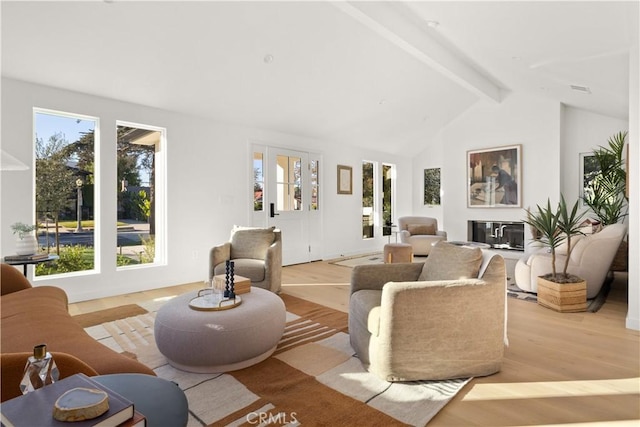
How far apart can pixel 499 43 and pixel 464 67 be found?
5.23ft

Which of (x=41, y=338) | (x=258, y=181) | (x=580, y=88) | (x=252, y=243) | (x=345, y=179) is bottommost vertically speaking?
(x=41, y=338)

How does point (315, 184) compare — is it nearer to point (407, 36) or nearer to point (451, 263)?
point (407, 36)

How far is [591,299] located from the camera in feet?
13.0

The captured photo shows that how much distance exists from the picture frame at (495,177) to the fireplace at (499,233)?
0.40 m

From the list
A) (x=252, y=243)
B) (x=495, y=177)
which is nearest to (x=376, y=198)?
(x=495, y=177)

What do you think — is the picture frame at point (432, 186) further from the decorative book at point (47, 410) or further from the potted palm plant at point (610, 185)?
the decorative book at point (47, 410)

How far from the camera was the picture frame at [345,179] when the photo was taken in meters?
7.12

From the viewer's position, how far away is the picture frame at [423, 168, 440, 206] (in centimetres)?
861

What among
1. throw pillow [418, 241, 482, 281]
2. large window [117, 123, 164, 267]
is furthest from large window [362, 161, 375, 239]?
throw pillow [418, 241, 482, 281]

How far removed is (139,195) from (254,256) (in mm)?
1782

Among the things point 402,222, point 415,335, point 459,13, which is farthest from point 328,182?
point 415,335

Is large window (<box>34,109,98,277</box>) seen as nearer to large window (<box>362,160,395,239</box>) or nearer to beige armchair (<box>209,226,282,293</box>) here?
beige armchair (<box>209,226,282,293</box>)

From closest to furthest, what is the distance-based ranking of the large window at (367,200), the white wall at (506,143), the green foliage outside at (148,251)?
the green foliage outside at (148,251), the white wall at (506,143), the large window at (367,200)

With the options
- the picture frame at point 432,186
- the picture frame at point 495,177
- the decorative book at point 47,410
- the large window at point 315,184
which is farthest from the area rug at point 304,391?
the picture frame at point 432,186
